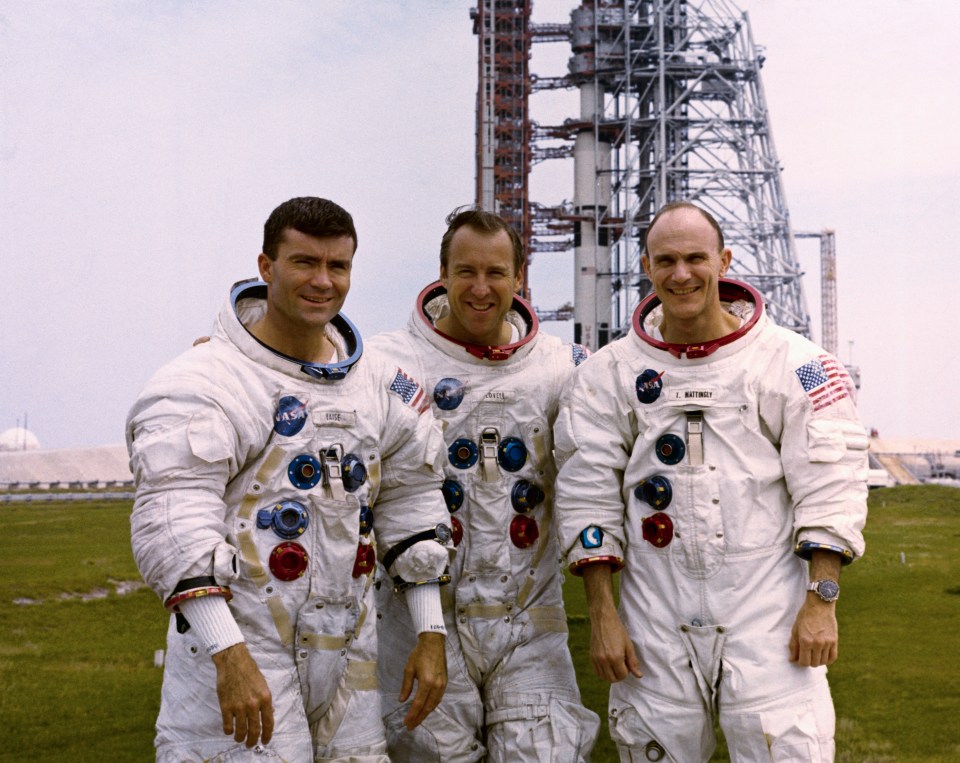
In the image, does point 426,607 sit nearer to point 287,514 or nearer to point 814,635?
point 287,514

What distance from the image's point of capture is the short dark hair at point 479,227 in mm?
4559

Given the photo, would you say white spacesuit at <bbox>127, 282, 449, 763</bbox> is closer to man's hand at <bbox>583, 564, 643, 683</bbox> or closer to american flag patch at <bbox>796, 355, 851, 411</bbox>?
man's hand at <bbox>583, 564, 643, 683</bbox>

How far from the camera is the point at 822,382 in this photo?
158 inches

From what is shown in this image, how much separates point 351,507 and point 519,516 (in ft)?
3.56

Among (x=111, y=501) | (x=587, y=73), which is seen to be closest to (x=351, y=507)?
(x=111, y=501)

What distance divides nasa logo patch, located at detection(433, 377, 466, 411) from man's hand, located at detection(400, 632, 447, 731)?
1.10 m

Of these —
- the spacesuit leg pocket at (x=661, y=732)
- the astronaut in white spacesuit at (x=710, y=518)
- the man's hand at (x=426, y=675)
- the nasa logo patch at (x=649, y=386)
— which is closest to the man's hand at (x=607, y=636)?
the astronaut in white spacesuit at (x=710, y=518)

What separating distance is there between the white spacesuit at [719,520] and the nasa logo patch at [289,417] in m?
1.17

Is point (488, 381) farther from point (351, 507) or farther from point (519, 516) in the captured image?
point (351, 507)

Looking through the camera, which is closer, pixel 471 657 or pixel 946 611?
pixel 471 657

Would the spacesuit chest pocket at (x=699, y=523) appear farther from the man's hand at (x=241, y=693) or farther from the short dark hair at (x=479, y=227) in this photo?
the man's hand at (x=241, y=693)

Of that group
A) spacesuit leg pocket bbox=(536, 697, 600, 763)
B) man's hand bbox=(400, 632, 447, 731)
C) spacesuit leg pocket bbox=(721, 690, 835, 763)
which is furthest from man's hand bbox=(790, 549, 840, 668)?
man's hand bbox=(400, 632, 447, 731)

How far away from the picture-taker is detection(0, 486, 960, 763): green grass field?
8.26m

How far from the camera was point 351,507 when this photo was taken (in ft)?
12.4
